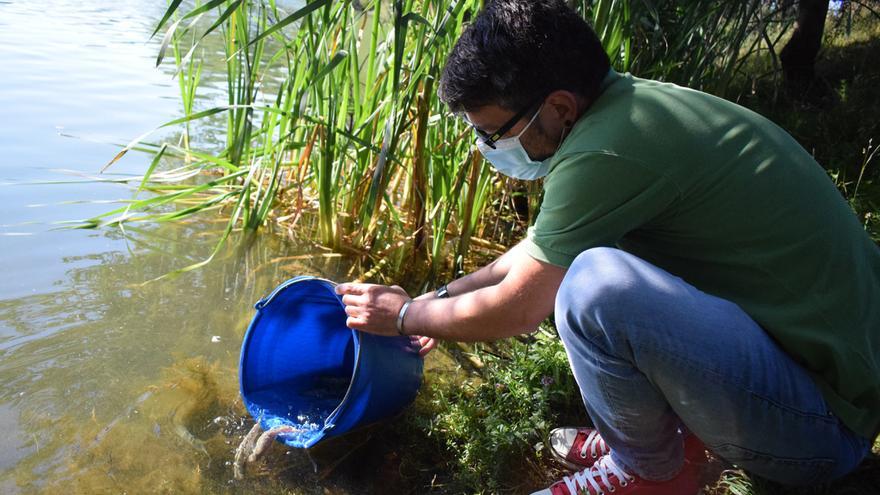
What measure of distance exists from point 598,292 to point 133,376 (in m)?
1.52

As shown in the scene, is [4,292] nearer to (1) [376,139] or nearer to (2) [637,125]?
(1) [376,139]

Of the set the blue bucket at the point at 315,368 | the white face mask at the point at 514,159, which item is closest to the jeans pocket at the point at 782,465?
the white face mask at the point at 514,159

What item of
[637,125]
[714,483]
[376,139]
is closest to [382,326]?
[637,125]

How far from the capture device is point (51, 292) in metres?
2.68

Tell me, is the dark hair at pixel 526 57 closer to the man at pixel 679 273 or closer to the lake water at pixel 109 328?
the man at pixel 679 273

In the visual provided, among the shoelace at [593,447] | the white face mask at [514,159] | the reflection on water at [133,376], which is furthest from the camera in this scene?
the reflection on water at [133,376]

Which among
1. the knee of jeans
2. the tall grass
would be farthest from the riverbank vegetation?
the knee of jeans

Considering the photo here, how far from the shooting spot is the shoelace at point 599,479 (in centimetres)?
157

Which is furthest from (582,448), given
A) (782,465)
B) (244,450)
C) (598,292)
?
(244,450)

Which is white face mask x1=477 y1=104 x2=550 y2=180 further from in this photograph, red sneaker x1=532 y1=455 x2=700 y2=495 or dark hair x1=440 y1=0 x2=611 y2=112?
red sneaker x1=532 y1=455 x2=700 y2=495

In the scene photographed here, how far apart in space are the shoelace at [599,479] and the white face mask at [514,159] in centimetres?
64

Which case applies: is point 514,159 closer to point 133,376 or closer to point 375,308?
point 375,308

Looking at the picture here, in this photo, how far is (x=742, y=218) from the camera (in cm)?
141

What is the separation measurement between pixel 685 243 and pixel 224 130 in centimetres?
377
